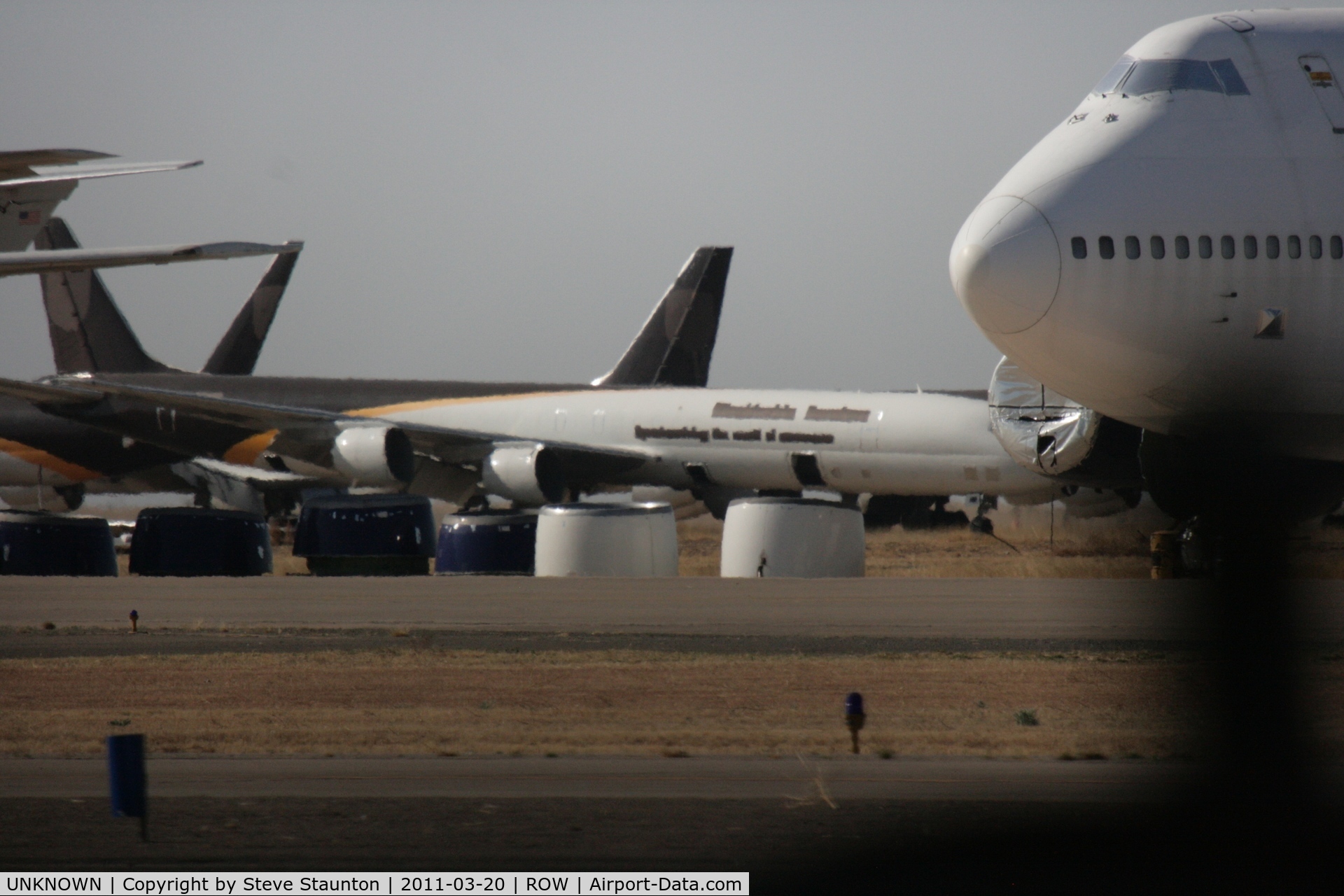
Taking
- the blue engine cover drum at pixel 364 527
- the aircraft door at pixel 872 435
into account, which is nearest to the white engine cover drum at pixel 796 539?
the blue engine cover drum at pixel 364 527

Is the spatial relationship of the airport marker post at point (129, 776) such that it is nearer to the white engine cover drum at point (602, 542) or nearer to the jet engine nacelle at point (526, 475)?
the white engine cover drum at point (602, 542)

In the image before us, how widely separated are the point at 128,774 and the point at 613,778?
8.93 ft

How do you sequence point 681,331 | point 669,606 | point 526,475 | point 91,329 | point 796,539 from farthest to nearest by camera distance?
1. point 91,329
2. point 681,331
3. point 526,475
4. point 796,539
5. point 669,606

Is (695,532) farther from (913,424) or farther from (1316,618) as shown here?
(1316,618)

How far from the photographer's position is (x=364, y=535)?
30.3 m

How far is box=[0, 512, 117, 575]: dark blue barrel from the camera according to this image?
2938 cm

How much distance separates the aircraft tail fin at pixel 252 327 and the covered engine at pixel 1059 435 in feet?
159

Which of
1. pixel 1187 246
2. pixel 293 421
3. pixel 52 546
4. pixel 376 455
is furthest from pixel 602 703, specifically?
pixel 293 421

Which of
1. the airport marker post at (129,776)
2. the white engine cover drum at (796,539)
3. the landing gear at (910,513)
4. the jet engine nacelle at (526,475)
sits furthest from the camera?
the landing gear at (910,513)

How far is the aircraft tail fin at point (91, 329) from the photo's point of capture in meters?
57.8

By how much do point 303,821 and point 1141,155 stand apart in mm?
11677

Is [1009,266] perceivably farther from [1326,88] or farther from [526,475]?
[526,475]

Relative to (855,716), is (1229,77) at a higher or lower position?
higher

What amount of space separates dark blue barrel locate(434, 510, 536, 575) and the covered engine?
10310 millimetres
